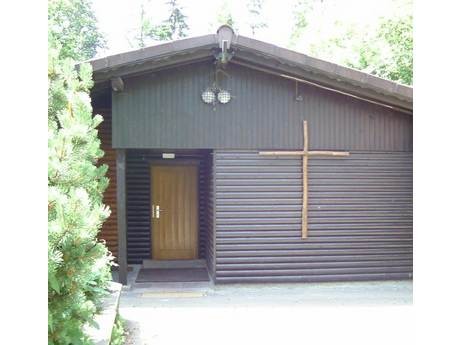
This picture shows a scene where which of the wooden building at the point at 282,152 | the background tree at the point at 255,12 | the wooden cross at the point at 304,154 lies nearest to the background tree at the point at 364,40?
the background tree at the point at 255,12

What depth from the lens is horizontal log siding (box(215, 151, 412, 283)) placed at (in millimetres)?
8555

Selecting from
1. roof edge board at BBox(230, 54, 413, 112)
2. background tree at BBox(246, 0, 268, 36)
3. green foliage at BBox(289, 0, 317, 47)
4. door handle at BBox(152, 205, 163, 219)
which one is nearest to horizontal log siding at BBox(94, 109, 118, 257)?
door handle at BBox(152, 205, 163, 219)

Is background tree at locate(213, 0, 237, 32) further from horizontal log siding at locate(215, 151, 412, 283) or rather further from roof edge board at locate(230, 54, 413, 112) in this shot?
horizontal log siding at locate(215, 151, 412, 283)

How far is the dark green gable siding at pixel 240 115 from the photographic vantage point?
8.31 meters

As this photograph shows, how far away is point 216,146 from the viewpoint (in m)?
8.45

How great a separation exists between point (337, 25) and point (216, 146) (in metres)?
20.2

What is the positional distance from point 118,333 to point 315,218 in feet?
14.2

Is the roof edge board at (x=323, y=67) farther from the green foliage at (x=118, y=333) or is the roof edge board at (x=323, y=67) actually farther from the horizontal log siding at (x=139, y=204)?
the green foliage at (x=118, y=333)

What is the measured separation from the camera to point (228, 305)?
24.0 feet

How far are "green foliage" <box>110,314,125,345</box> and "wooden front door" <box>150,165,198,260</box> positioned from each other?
4388 mm

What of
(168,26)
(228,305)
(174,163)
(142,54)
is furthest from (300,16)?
(228,305)

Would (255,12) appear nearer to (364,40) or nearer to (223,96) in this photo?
(364,40)
